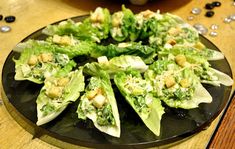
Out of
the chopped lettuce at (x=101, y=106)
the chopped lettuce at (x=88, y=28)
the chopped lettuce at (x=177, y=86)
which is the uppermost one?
the chopped lettuce at (x=88, y=28)

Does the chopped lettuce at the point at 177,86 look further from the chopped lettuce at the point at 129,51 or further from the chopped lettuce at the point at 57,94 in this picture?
the chopped lettuce at the point at 57,94

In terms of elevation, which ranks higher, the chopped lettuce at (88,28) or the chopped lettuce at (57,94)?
the chopped lettuce at (88,28)

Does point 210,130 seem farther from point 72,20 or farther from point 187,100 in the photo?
point 72,20

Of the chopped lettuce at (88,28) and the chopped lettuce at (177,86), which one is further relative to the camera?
the chopped lettuce at (88,28)

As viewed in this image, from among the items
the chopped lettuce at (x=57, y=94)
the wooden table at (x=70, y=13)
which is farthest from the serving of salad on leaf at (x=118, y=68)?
the wooden table at (x=70, y=13)

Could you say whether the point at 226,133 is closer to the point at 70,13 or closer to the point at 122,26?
the point at 122,26

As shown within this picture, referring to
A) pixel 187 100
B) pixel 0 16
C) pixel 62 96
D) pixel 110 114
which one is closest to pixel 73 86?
pixel 62 96

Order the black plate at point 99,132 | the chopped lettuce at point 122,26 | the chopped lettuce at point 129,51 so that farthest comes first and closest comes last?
the chopped lettuce at point 122,26 → the chopped lettuce at point 129,51 → the black plate at point 99,132
